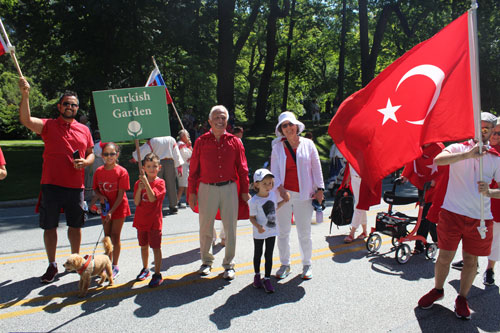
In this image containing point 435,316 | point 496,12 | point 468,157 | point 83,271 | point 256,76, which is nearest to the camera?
point 468,157

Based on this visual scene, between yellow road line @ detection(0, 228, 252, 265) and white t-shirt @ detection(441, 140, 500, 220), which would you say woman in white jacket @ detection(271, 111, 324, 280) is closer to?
white t-shirt @ detection(441, 140, 500, 220)

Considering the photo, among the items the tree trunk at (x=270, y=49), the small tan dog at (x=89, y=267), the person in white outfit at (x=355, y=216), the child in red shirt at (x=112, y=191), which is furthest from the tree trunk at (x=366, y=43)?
the small tan dog at (x=89, y=267)

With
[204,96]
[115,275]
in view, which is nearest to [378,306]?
[115,275]

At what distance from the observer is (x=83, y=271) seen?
4461 mm

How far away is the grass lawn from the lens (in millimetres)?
12844

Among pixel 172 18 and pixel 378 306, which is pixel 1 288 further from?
pixel 172 18

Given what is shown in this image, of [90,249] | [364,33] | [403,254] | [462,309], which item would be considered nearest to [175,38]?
[364,33]

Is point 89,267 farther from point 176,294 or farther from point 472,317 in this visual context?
point 472,317

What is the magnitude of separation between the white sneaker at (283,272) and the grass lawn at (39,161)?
747 cm

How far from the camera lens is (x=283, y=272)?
5270 millimetres

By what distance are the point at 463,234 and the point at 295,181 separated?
79.3 inches

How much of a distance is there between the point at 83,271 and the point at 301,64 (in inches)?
1115

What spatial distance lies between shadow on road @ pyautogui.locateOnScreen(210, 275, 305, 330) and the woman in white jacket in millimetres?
366

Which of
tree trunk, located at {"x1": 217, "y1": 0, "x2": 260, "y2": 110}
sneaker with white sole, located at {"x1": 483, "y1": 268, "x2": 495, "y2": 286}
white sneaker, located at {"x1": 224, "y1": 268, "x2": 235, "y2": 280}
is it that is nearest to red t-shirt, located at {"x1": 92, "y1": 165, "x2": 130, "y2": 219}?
white sneaker, located at {"x1": 224, "y1": 268, "x2": 235, "y2": 280}
